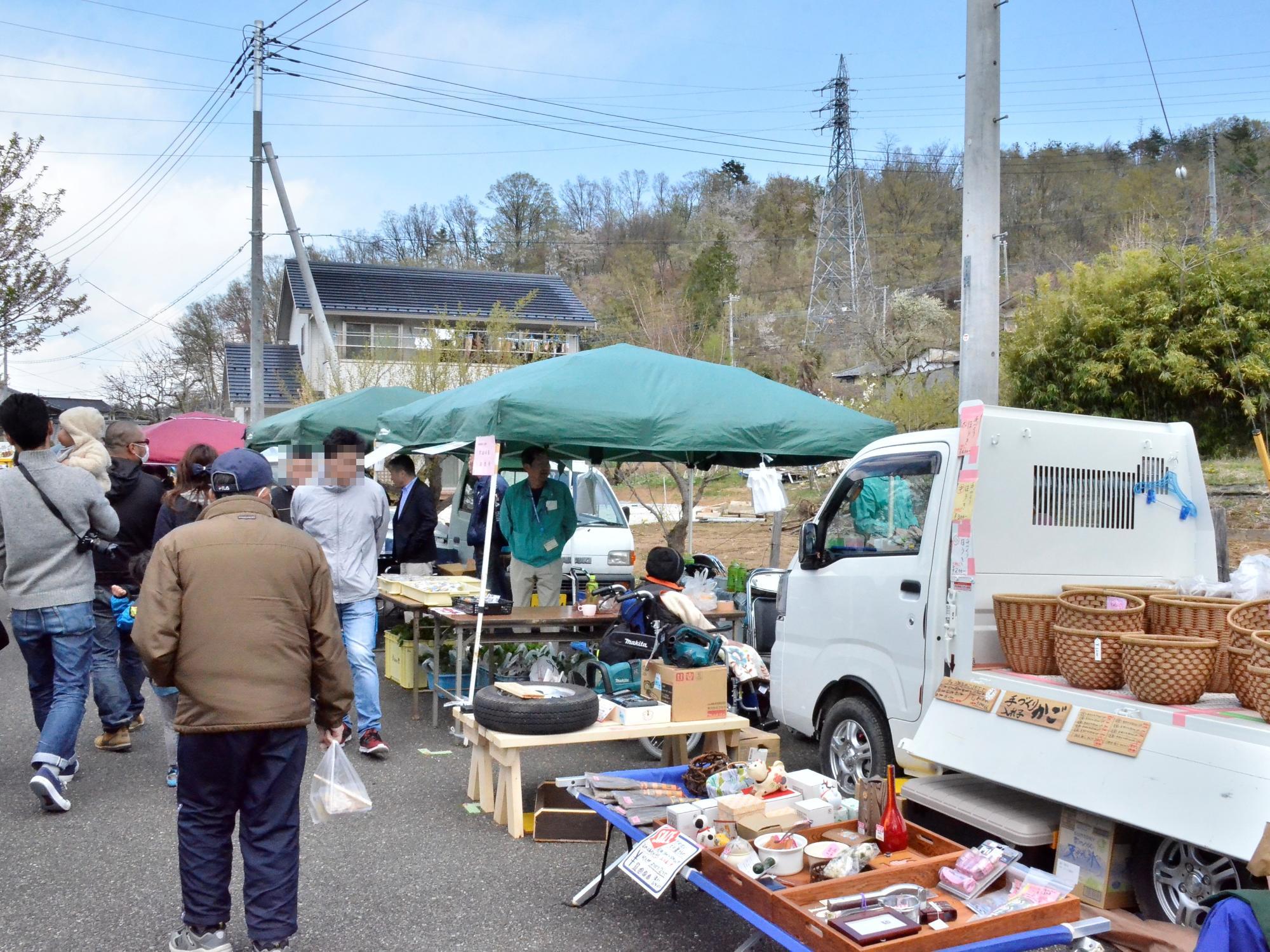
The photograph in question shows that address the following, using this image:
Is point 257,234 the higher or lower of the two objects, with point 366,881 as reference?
higher

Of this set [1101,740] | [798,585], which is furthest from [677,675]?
[1101,740]

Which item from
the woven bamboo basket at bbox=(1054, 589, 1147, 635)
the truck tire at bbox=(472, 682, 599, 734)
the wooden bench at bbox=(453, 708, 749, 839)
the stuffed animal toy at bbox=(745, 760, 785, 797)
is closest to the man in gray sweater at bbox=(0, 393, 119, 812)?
the wooden bench at bbox=(453, 708, 749, 839)

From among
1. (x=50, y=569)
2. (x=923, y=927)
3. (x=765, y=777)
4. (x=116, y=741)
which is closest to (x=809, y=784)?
(x=765, y=777)

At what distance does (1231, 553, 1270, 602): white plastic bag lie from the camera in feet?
14.4

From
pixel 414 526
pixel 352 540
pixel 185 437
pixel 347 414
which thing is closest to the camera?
pixel 352 540

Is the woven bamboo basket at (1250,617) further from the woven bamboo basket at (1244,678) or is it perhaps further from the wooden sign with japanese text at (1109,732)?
the wooden sign with japanese text at (1109,732)

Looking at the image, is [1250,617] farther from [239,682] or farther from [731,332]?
[731,332]

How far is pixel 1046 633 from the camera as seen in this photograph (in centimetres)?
462

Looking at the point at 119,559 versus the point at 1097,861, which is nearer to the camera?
the point at 1097,861

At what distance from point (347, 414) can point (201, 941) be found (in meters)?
9.30

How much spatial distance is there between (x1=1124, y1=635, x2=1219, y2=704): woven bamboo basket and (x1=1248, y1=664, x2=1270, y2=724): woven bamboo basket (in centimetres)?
26

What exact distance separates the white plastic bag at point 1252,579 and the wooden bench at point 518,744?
264 centimetres

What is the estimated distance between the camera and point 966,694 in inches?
186

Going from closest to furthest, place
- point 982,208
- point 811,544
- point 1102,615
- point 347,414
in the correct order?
point 1102,615 → point 811,544 → point 982,208 → point 347,414
